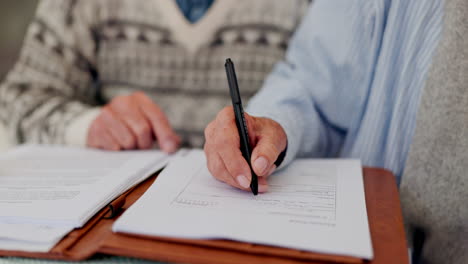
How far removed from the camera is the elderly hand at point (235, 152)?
0.45 meters

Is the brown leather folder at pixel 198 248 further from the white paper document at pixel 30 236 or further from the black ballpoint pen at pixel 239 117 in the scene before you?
the black ballpoint pen at pixel 239 117

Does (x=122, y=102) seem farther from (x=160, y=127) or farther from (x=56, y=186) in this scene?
(x=56, y=186)

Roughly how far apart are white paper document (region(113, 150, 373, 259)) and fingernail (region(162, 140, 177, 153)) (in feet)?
0.37

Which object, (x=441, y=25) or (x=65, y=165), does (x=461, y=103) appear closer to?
(x=441, y=25)

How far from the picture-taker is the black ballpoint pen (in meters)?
0.45

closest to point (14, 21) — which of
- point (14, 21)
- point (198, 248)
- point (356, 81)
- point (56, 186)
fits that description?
point (14, 21)

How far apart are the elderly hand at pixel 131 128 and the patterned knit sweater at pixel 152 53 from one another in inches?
8.6

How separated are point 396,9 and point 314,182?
1.05 ft

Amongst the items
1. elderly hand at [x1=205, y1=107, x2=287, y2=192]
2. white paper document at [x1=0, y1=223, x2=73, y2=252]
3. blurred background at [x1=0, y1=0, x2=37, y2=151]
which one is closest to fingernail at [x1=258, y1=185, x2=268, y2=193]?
elderly hand at [x1=205, y1=107, x2=287, y2=192]

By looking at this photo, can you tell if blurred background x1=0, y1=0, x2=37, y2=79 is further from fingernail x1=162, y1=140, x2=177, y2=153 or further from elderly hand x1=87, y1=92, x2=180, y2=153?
fingernail x1=162, y1=140, x2=177, y2=153

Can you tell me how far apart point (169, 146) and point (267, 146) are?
23cm

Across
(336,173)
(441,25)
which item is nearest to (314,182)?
(336,173)

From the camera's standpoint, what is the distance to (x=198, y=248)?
0.35 meters

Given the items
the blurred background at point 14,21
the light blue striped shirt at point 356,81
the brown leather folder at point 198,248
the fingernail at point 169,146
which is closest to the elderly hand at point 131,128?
the fingernail at point 169,146
